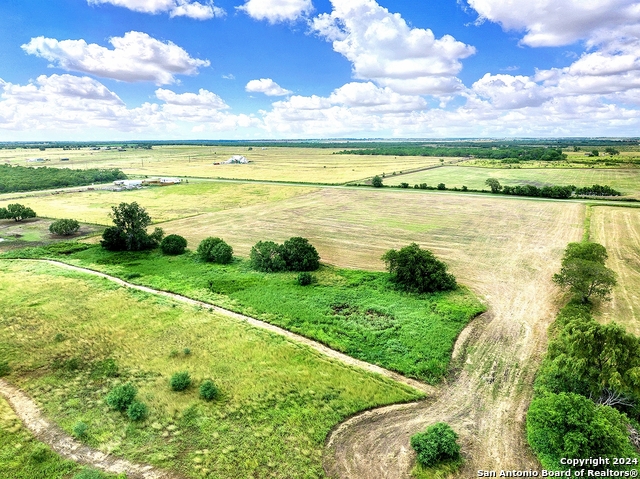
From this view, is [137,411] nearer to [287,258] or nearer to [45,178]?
[287,258]

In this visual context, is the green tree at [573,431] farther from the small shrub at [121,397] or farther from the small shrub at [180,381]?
the small shrub at [121,397]

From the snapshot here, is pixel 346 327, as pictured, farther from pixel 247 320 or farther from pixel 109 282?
pixel 109 282

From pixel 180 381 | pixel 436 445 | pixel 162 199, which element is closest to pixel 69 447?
pixel 180 381

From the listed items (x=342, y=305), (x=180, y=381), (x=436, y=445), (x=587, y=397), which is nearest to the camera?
(x=436, y=445)

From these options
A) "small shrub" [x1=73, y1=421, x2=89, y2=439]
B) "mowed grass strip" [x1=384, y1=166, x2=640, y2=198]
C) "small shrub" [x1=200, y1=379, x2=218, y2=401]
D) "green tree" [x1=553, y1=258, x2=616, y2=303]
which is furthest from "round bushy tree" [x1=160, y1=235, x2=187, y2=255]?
"mowed grass strip" [x1=384, y1=166, x2=640, y2=198]

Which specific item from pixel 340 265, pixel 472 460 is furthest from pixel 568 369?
pixel 340 265

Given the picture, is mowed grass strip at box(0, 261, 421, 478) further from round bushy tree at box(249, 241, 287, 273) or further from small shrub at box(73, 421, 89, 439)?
round bushy tree at box(249, 241, 287, 273)
